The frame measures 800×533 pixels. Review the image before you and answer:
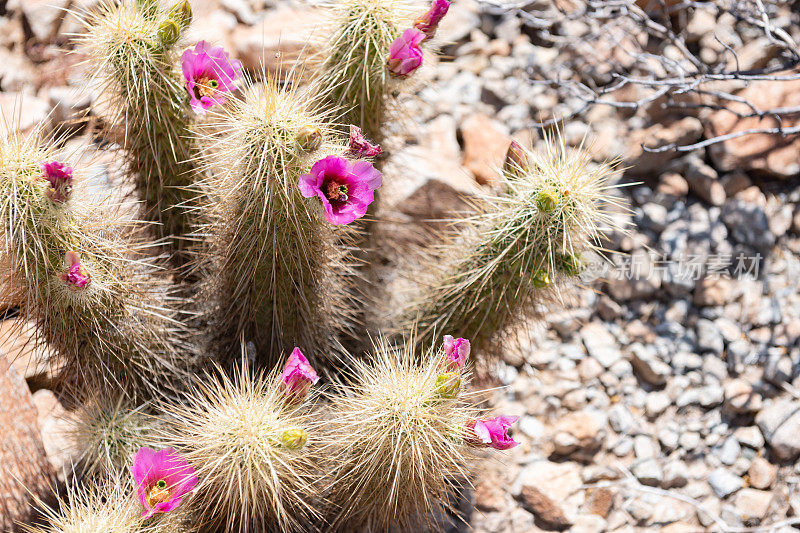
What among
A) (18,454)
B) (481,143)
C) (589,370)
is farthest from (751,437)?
(18,454)

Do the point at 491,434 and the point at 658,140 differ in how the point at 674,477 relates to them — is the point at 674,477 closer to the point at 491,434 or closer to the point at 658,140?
the point at 491,434

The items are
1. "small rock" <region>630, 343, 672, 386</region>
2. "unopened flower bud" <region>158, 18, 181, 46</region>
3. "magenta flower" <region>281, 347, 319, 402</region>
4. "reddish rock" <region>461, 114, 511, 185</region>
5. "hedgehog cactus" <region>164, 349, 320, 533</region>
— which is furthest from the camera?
"reddish rock" <region>461, 114, 511, 185</region>

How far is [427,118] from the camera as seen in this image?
3348 mm

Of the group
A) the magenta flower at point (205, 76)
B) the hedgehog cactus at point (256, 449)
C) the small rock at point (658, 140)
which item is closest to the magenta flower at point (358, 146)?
the magenta flower at point (205, 76)

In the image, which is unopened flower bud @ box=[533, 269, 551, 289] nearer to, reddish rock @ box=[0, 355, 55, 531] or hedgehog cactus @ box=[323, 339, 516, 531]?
hedgehog cactus @ box=[323, 339, 516, 531]

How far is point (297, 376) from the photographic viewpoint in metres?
1.66

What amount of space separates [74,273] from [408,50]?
1032mm

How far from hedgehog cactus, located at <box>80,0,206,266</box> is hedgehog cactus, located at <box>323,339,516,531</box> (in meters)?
0.77

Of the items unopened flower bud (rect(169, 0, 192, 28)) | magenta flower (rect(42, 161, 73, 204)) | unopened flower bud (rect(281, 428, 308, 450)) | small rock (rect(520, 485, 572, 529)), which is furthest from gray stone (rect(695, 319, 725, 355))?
magenta flower (rect(42, 161, 73, 204))

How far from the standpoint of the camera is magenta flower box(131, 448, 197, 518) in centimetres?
158

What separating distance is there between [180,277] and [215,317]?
24 centimetres

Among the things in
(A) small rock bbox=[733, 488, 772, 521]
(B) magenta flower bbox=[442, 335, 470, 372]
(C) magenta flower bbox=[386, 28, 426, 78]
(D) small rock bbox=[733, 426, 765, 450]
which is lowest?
(A) small rock bbox=[733, 488, 772, 521]

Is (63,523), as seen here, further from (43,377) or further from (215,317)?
(43,377)

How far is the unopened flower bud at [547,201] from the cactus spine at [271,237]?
1.81 feet
